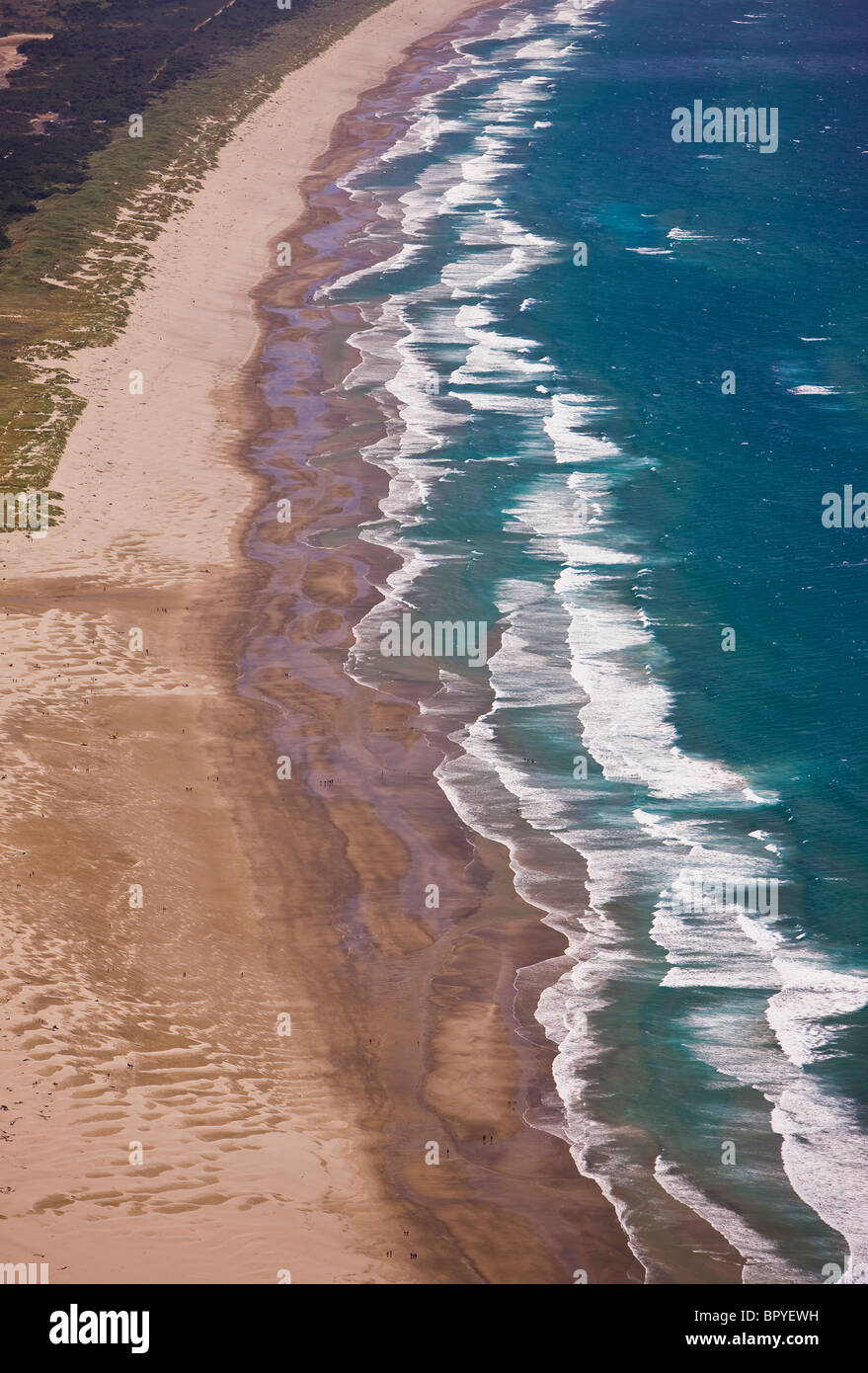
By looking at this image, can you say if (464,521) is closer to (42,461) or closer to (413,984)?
(42,461)

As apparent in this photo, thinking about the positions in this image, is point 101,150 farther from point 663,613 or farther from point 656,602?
point 663,613

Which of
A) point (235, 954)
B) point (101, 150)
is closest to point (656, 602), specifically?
point (235, 954)

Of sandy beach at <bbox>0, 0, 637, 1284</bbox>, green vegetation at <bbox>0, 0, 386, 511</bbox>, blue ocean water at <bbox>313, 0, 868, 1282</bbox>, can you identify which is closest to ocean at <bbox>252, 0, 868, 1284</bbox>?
blue ocean water at <bbox>313, 0, 868, 1282</bbox>

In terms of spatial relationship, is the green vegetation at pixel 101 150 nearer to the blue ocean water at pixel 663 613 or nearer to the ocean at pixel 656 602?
the ocean at pixel 656 602

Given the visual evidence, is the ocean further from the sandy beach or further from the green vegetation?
the green vegetation

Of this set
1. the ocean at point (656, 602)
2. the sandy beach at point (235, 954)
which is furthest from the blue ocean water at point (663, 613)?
the sandy beach at point (235, 954)

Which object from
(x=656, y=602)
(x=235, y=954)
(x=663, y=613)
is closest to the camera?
(x=235, y=954)

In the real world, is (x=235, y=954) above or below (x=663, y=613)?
below
